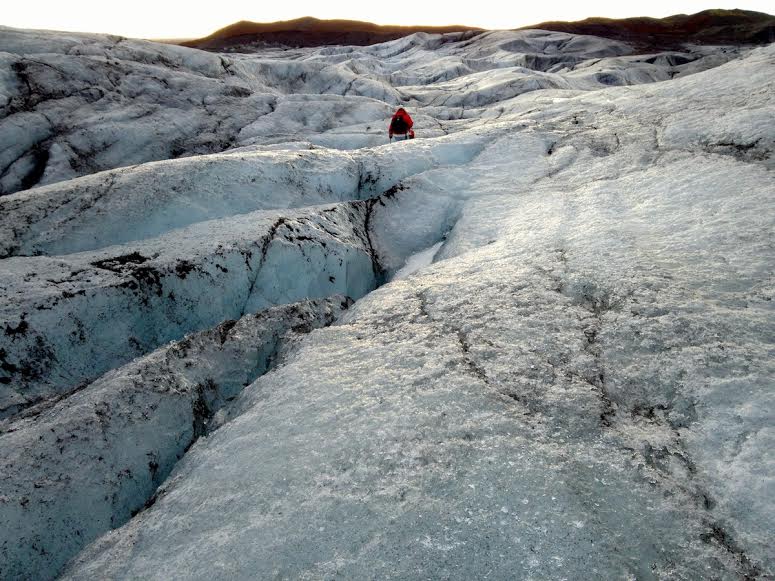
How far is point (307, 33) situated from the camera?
6544 cm

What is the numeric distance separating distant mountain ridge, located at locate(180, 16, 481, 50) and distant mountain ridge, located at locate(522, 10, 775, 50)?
17.0 meters

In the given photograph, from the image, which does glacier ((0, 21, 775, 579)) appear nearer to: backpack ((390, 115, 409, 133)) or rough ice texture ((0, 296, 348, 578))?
rough ice texture ((0, 296, 348, 578))

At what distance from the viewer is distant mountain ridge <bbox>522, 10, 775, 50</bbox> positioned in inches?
1747

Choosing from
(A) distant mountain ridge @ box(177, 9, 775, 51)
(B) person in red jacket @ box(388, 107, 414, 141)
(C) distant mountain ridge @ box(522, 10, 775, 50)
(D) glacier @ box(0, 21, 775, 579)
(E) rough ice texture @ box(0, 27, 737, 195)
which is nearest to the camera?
(D) glacier @ box(0, 21, 775, 579)

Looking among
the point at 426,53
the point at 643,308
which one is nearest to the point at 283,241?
the point at 643,308

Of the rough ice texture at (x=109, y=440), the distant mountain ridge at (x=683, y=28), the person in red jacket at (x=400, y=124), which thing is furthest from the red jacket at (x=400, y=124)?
the distant mountain ridge at (x=683, y=28)

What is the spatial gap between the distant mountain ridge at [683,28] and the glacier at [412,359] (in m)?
47.5

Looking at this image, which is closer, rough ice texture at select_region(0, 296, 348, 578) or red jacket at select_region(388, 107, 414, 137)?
rough ice texture at select_region(0, 296, 348, 578)

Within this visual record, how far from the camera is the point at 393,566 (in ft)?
5.64

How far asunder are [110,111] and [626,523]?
15.8 m

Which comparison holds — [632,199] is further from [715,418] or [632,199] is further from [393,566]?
[393,566]

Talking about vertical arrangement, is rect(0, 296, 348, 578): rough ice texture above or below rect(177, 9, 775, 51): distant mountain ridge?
below

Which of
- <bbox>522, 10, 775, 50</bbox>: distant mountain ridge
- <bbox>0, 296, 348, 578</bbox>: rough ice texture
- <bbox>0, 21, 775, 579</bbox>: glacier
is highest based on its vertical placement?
<bbox>522, 10, 775, 50</bbox>: distant mountain ridge

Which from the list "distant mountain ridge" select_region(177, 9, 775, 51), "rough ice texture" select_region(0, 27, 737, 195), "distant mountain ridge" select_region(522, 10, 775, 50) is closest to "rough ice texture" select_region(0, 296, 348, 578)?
"rough ice texture" select_region(0, 27, 737, 195)
